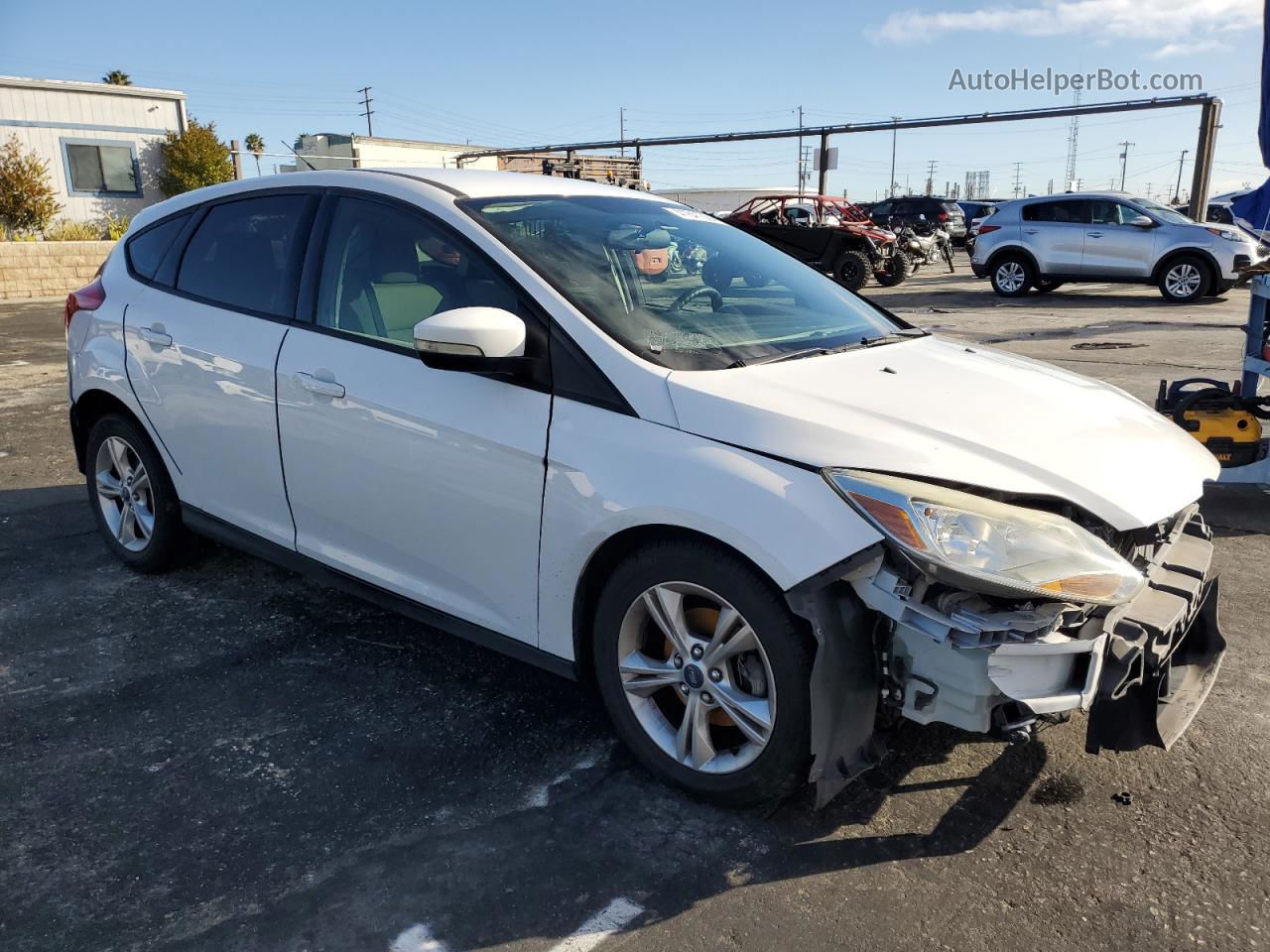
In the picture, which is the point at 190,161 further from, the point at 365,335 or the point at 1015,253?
the point at 365,335

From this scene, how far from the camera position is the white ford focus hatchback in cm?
235

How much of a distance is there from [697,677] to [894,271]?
18.6 meters

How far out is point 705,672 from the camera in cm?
264

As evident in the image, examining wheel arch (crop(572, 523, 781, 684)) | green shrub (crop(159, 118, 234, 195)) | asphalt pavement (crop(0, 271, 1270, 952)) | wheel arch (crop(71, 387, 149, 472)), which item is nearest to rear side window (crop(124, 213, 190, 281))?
wheel arch (crop(71, 387, 149, 472))

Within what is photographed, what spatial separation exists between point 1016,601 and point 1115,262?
55.5 feet

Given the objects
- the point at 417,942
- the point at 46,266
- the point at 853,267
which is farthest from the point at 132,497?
the point at 46,266

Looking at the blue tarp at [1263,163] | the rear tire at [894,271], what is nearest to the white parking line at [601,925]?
the blue tarp at [1263,163]

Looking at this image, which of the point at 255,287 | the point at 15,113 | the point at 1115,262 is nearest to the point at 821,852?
the point at 255,287

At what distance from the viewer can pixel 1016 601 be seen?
7.63ft

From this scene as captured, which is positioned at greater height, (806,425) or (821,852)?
(806,425)

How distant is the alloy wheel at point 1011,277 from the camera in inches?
717

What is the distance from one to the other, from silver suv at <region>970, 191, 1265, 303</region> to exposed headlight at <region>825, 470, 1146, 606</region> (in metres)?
16.6

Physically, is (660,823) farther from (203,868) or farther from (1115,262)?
(1115,262)

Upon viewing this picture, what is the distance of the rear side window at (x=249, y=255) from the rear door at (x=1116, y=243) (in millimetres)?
16474
